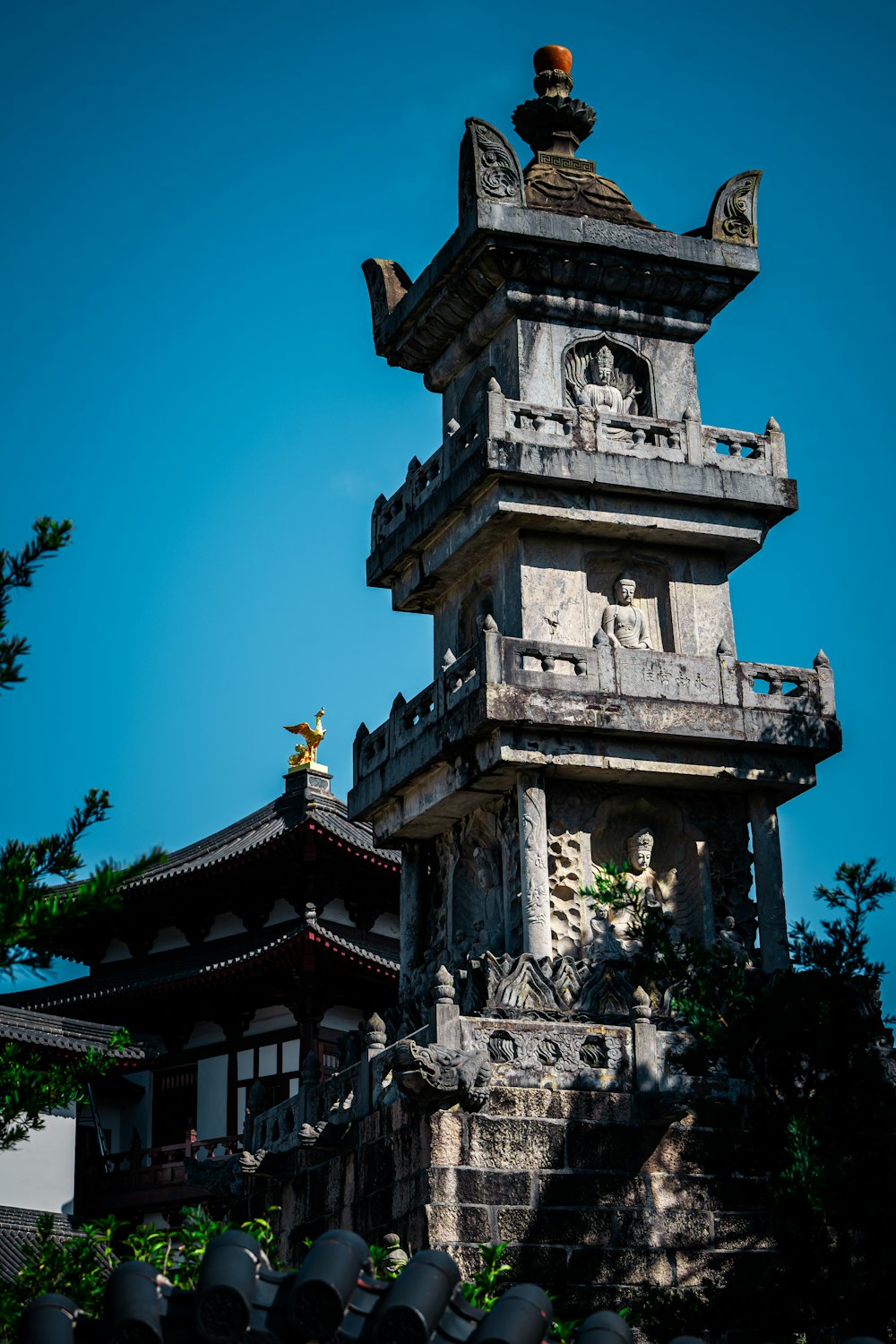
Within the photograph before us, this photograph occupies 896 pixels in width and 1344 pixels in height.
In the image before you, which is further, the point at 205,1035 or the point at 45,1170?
the point at 205,1035

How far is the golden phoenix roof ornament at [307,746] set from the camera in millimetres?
43625

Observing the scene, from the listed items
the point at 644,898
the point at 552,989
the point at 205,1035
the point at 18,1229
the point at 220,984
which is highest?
the point at 220,984

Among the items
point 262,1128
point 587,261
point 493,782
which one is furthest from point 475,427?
point 262,1128

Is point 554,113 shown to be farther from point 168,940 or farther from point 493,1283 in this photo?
point 168,940

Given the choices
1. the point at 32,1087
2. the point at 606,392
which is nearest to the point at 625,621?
the point at 606,392

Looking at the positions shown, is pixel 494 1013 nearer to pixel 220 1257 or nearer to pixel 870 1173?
pixel 870 1173

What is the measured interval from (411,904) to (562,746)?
14.9 feet

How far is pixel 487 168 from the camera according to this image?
26.8m

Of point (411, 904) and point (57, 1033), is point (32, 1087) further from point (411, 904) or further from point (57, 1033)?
point (57, 1033)

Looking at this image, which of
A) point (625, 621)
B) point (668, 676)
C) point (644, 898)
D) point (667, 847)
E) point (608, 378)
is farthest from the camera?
Result: point (608, 378)

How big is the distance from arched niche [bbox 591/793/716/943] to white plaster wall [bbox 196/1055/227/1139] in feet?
58.5

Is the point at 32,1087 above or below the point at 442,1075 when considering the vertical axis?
below

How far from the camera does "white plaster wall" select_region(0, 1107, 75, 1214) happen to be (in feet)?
122

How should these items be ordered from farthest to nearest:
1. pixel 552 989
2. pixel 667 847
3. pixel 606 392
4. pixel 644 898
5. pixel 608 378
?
pixel 608 378, pixel 606 392, pixel 667 847, pixel 644 898, pixel 552 989
